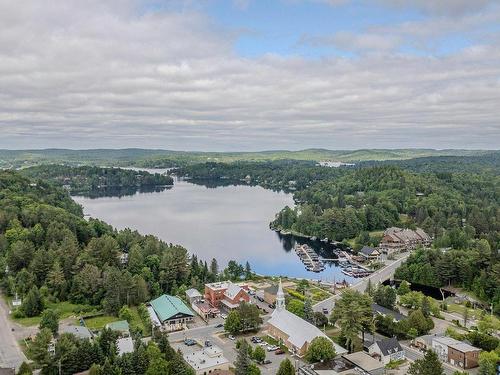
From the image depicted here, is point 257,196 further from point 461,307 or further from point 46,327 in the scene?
point 46,327

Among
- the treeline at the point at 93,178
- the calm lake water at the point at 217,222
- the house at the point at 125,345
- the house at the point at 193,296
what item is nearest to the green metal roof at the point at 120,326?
the house at the point at 125,345

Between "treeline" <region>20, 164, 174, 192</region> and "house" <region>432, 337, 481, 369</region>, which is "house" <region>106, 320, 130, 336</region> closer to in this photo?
"house" <region>432, 337, 481, 369</region>

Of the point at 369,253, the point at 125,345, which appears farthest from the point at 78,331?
the point at 369,253

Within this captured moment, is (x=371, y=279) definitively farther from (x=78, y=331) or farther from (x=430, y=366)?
(x=78, y=331)

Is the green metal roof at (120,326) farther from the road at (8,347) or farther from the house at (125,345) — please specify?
the road at (8,347)

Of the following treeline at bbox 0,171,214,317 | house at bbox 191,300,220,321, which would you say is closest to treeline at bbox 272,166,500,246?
treeline at bbox 0,171,214,317

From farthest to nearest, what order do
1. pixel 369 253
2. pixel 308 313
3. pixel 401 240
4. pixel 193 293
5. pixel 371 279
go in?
pixel 401 240 < pixel 369 253 < pixel 371 279 < pixel 193 293 < pixel 308 313
